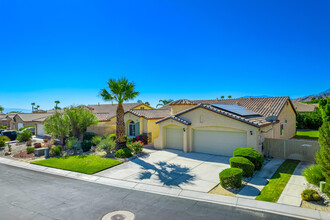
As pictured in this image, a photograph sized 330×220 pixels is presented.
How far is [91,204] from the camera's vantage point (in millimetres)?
9336

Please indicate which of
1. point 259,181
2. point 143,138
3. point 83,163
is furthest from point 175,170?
point 143,138

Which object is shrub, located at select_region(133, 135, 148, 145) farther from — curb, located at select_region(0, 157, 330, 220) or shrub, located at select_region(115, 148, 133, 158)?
curb, located at select_region(0, 157, 330, 220)

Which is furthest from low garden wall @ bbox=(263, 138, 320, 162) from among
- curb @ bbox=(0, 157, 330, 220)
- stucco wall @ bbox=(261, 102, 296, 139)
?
curb @ bbox=(0, 157, 330, 220)

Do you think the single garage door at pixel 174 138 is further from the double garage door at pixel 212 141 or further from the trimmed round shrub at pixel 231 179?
the trimmed round shrub at pixel 231 179

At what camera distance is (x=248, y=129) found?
16.4m

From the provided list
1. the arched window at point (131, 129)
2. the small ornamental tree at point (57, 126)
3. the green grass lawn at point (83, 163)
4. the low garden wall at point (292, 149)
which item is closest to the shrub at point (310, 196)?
the low garden wall at point (292, 149)

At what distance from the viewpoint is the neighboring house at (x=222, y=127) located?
16828 millimetres

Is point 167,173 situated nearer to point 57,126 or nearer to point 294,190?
point 294,190

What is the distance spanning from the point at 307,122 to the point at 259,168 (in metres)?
29.5

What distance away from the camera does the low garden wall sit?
1530 centimetres

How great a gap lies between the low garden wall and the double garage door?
7.59ft

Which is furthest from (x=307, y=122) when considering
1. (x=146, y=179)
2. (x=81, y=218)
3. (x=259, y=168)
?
(x=81, y=218)

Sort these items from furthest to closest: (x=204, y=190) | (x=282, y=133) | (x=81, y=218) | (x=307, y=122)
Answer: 1. (x=307, y=122)
2. (x=282, y=133)
3. (x=204, y=190)
4. (x=81, y=218)

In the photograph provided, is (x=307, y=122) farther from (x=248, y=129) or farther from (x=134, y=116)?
(x=134, y=116)
